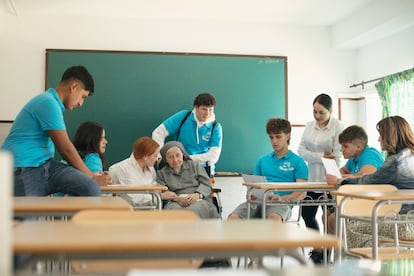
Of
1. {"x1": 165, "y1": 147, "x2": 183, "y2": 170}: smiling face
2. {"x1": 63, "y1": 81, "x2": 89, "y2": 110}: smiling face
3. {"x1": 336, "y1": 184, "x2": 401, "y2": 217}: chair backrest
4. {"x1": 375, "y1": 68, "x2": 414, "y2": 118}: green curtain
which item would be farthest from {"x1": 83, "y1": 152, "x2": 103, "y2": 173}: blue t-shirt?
{"x1": 375, "y1": 68, "x2": 414, "y2": 118}: green curtain

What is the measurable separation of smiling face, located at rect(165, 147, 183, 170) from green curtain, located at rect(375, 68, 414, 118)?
2411 mm

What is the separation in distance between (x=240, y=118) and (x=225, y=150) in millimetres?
416

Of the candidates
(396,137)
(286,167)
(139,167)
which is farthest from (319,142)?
(139,167)

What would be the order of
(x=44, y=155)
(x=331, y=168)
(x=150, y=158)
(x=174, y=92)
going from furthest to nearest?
(x=174, y=92) → (x=150, y=158) → (x=331, y=168) → (x=44, y=155)

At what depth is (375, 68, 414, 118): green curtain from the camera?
5.18 meters

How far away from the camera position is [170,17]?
233 inches

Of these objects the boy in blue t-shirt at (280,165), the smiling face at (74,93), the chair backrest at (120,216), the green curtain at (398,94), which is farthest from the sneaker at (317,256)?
the chair backrest at (120,216)

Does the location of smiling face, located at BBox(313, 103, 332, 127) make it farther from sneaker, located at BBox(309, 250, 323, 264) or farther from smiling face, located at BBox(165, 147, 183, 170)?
smiling face, located at BBox(165, 147, 183, 170)

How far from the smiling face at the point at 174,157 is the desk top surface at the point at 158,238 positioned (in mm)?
2887

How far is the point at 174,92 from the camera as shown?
19.5ft

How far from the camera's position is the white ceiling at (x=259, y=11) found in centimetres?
529

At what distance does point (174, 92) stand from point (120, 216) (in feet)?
14.3

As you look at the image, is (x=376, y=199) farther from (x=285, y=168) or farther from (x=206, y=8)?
(x=206, y=8)

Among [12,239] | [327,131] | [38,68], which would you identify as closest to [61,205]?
[12,239]
